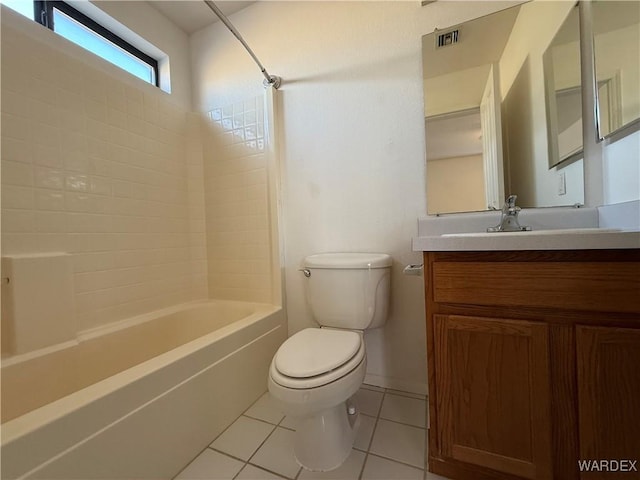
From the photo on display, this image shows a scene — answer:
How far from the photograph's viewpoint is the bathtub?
2.24ft

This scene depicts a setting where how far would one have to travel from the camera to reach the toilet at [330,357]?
88 cm

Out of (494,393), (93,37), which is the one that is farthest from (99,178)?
(494,393)

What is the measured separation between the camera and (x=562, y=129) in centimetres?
116

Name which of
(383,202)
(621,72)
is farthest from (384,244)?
(621,72)

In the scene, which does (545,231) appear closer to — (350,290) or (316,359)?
(350,290)

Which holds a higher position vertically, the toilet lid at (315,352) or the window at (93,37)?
the window at (93,37)

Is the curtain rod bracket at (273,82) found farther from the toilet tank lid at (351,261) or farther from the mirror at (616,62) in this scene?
the mirror at (616,62)

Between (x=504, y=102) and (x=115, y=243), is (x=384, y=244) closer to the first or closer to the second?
A: (x=504, y=102)

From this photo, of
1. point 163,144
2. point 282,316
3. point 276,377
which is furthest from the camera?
point 163,144

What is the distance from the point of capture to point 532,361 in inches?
29.7

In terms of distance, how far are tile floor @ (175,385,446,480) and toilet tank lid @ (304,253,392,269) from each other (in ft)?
2.32

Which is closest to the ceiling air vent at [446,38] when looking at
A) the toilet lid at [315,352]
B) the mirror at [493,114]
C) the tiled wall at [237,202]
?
the mirror at [493,114]

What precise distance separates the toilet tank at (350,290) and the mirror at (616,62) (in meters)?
0.99

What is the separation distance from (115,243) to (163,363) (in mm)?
892
